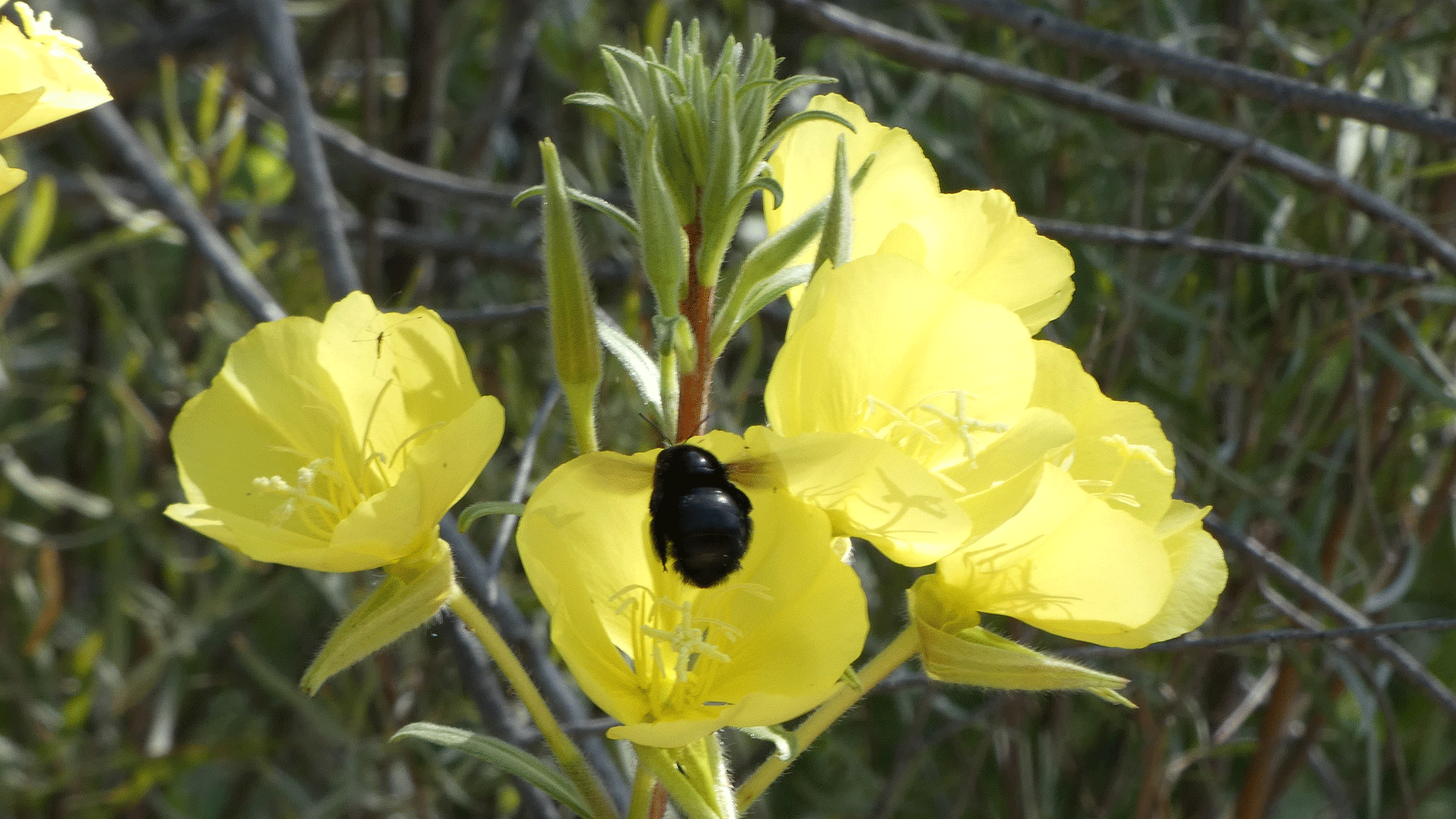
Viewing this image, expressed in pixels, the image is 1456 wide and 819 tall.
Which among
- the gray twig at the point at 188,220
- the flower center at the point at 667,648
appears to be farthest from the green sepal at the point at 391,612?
the gray twig at the point at 188,220

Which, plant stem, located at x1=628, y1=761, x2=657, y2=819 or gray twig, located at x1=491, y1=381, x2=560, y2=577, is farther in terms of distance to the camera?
gray twig, located at x1=491, y1=381, x2=560, y2=577

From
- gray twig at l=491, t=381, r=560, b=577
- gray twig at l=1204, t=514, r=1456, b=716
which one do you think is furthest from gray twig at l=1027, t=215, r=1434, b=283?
gray twig at l=491, t=381, r=560, b=577

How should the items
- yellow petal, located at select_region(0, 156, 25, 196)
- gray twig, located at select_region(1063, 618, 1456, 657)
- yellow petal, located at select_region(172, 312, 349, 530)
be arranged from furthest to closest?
gray twig, located at select_region(1063, 618, 1456, 657) < yellow petal, located at select_region(172, 312, 349, 530) < yellow petal, located at select_region(0, 156, 25, 196)

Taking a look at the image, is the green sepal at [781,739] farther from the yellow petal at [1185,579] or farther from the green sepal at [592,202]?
the green sepal at [592,202]

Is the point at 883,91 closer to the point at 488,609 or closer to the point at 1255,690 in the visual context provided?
the point at 1255,690

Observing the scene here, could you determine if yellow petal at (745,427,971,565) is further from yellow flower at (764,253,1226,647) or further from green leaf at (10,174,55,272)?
green leaf at (10,174,55,272)

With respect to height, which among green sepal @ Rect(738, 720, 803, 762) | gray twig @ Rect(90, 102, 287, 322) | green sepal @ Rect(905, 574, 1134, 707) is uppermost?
green sepal @ Rect(905, 574, 1134, 707)

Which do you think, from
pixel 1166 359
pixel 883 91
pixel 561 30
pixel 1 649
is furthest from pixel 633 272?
pixel 1 649
